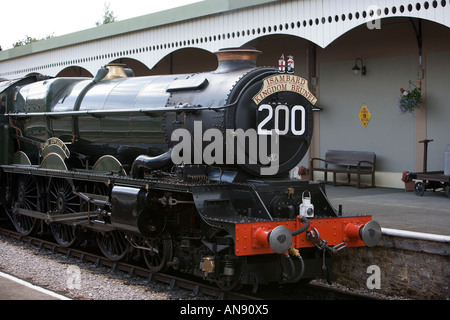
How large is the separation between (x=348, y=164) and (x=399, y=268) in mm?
7012

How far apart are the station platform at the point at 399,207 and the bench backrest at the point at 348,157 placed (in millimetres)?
618

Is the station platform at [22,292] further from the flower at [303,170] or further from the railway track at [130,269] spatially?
the flower at [303,170]

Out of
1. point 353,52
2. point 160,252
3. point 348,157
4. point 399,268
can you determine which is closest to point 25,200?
point 160,252

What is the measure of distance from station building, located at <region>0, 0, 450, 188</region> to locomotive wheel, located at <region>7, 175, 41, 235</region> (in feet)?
18.0

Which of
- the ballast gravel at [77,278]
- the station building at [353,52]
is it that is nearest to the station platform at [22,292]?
the ballast gravel at [77,278]

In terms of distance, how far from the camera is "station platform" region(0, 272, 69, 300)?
6336 mm

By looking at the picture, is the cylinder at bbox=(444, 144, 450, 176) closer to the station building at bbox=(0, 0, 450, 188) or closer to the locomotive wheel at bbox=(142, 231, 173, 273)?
the station building at bbox=(0, 0, 450, 188)

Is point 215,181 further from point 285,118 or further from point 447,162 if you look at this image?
point 447,162

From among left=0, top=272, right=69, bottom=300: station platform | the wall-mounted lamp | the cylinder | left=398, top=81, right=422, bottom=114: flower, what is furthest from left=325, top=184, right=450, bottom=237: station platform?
left=0, top=272, right=69, bottom=300: station platform

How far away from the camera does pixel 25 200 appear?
11.1m

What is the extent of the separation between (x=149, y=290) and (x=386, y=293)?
3022 mm

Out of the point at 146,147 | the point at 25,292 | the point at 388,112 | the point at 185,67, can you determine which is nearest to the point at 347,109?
the point at 388,112

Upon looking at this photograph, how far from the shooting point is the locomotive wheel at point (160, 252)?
7.83 meters
